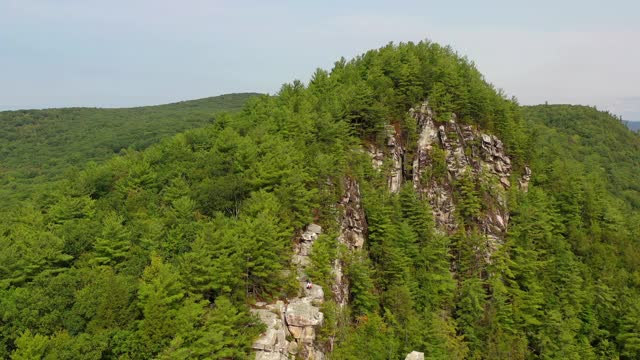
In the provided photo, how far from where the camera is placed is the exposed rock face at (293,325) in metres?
22.1

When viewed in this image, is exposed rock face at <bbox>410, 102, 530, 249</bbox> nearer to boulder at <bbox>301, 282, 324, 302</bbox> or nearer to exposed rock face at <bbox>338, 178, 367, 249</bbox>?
exposed rock face at <bbox>338, 178, 367, 249</bbox>

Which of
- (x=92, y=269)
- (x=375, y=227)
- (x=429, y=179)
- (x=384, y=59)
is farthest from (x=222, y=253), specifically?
(x=384, y=59)

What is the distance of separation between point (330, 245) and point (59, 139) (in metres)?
165

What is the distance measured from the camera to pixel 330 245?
31109 millimetres

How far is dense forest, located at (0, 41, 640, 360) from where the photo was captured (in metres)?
22.4

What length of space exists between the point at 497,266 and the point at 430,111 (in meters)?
19.7

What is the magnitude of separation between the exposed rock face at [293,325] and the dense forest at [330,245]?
70 centimetres

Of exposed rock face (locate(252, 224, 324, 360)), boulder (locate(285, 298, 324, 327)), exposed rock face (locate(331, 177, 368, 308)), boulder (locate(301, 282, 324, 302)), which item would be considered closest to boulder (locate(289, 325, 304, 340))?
exposed rock face (locate(252, 224, 324, 360))

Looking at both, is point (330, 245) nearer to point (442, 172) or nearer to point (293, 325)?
point (293, 325)

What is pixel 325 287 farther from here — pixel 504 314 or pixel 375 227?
pixel 504 314

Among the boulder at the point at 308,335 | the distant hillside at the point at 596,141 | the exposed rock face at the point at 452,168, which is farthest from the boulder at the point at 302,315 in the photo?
the distant hillside at the point at 596,141

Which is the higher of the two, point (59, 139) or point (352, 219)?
point (59, 139)

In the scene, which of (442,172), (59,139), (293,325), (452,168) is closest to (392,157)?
(442,172)

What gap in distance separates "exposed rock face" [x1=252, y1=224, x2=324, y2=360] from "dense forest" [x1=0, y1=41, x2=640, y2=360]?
70 centimetres
